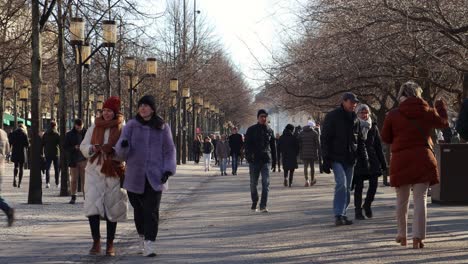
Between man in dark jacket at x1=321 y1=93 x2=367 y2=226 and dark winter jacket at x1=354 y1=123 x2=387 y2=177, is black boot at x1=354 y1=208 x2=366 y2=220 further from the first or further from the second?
man in dark jacket at x1=321 y1=93 x2=367 y2=226

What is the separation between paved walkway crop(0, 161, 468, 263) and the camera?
1030cm

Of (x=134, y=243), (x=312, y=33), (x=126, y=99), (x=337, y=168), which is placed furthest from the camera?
(x=126, y=99)

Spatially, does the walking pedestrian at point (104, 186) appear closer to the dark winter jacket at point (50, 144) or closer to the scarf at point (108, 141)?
the scarf at point (108, 141)

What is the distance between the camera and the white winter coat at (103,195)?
1039 centimetres

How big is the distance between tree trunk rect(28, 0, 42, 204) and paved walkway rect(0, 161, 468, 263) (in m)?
0.49

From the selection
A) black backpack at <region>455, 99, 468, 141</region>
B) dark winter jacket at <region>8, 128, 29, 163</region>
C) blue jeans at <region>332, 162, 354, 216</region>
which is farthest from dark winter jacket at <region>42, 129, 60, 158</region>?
black backpack at <region>455, 99, 468, 141</region>

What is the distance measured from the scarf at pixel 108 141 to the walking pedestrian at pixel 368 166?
5.14m

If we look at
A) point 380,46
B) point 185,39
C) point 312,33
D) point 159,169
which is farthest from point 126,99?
point 159,169

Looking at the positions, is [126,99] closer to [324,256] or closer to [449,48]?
[449,48]

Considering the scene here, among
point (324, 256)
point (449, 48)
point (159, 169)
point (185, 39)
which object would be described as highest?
point (185, 39)

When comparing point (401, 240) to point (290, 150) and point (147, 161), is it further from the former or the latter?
point (290, 150)

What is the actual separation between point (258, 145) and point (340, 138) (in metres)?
3.60

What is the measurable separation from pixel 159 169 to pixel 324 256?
1.98m

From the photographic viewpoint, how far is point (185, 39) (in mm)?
55312
